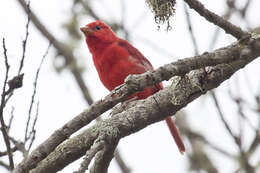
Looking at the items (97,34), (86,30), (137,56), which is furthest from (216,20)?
(86,30)

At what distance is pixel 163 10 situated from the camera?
2.99 m

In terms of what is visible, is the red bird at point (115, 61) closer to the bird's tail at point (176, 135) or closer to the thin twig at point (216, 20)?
the bird's tail at point (176, 135)

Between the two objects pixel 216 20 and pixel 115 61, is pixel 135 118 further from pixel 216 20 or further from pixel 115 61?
pixel 115 61

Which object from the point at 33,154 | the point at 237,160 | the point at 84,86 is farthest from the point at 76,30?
the point at 33,154

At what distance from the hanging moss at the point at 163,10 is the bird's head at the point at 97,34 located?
2841 mm

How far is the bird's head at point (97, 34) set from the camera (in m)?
5.90

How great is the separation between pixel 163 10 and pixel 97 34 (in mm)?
3129

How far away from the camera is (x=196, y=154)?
19.9 ft

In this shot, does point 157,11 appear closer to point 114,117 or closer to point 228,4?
point 114,117

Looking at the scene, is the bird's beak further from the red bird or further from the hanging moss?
the hanging moss

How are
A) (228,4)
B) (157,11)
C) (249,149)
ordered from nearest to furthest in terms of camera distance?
1. (157,11)
2. (249,149)
3. (228,4)

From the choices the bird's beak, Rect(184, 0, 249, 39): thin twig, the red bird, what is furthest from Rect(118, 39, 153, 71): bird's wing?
Rect(184, 0, 249, 39): thin twig

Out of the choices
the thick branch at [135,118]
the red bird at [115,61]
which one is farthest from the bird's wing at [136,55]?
the thick branch at [135,118]

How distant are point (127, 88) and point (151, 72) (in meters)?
0.16
